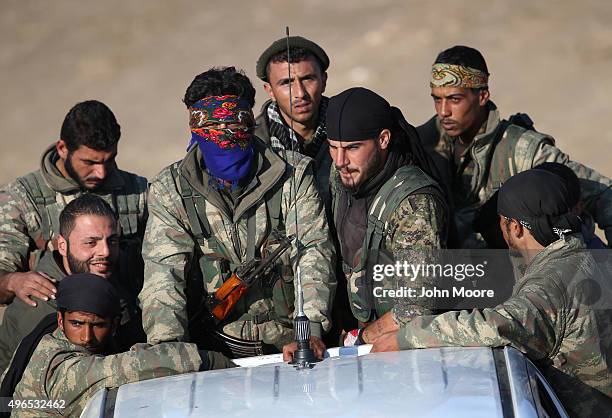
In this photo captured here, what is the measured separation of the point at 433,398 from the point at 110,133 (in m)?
3.90

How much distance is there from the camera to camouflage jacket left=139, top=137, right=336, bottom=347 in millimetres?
6617

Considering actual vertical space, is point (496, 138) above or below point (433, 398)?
above

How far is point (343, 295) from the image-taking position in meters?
6.86

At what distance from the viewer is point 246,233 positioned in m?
6.71

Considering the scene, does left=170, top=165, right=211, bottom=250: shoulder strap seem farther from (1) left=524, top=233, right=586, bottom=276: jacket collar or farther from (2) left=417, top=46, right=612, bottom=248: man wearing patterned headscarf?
(1) left=524, top=233, right=586, bottom=276: jacket collar

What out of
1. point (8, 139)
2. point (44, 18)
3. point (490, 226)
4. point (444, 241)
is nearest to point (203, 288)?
point (444, 241)

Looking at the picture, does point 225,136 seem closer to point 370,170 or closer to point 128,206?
point 370,170

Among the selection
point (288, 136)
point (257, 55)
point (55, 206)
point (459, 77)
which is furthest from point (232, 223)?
point (257, 55)

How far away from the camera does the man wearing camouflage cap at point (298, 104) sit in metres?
8.02

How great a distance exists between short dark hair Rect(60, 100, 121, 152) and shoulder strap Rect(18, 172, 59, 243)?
0.84ft

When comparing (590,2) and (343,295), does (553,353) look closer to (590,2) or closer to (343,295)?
(343,295)

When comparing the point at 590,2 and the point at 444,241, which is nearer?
the point at 444,241

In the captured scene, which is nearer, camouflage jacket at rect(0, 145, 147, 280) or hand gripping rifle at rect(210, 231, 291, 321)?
hand gripping rifle at rect(210, 231, 291, 321)

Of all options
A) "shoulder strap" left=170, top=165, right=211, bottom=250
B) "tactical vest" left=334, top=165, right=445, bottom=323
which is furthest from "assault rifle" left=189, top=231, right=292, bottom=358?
"tactical vest" left=334, top=165, right=445, bottom=323
